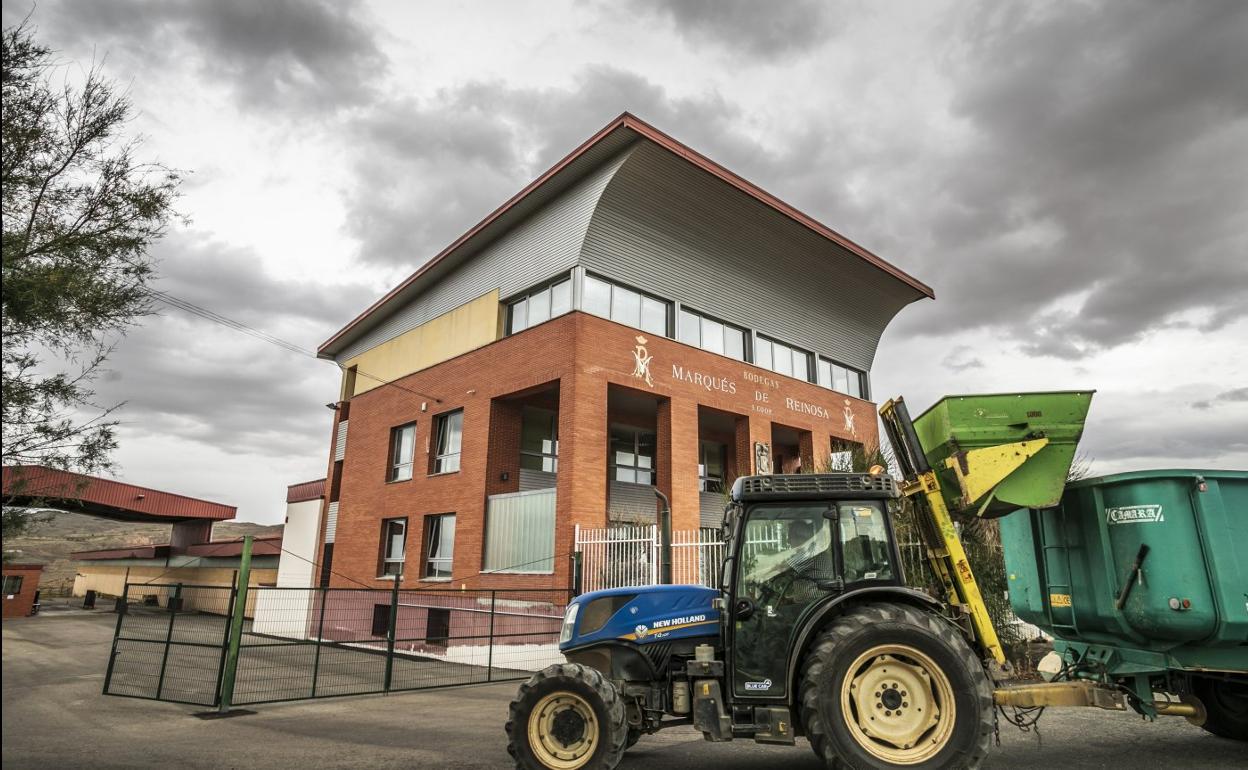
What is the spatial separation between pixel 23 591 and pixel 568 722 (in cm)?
3552

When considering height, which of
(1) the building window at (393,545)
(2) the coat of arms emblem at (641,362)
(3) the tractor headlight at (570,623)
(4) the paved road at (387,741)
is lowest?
(4) the paved road at (387,741)

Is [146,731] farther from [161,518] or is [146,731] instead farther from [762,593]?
[161,518]

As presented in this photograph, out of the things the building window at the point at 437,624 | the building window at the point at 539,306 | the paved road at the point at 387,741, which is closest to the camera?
the paved road at the point at 387,741

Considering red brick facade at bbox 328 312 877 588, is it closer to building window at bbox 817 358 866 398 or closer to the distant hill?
building window at bbox 817 358 866 398

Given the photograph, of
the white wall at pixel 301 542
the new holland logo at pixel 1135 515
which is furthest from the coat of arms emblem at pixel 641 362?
the white wall at pixel 301 542

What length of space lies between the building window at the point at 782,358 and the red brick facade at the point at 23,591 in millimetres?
31131

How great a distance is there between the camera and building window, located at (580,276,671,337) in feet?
57.1

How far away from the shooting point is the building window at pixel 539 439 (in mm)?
19812

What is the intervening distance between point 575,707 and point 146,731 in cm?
562

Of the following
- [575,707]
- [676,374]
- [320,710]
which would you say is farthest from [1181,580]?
[676,374]

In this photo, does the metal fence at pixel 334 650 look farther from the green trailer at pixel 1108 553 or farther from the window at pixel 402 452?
the green trailer at pixel 1108 553

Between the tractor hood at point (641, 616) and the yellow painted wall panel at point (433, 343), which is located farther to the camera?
the yellow painted wall panel at point (433, 343)

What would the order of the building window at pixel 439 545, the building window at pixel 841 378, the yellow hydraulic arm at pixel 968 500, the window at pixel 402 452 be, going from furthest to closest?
the building window at pixel 841 378 → the window at pixel 402 452 → the building window at pixel 439 545 → the yellow hydraulic arm at pixel 968 500

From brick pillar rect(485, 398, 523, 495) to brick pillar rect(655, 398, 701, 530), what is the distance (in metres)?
3.89
